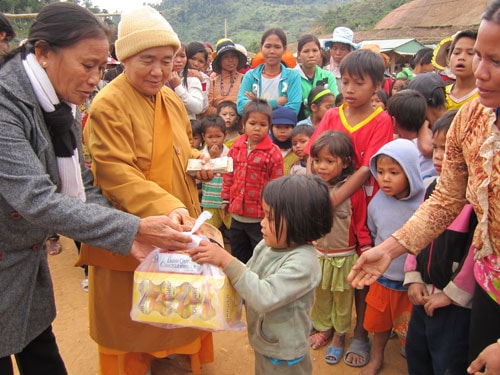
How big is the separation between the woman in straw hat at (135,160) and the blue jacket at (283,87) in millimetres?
2297

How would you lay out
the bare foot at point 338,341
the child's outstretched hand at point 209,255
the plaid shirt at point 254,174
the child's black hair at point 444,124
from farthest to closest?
the plaid shirt at point 254,174, the bare foot at point 338,341, the child's black hair at point 444,124, the child's outstretched hand at point 209,255

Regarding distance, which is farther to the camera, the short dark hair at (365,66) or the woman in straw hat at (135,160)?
the short dark hair at (365,66)

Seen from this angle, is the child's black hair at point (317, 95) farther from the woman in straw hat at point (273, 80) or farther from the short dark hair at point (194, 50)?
the short dark hair at point (194, 50)

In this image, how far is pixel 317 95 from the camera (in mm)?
4957

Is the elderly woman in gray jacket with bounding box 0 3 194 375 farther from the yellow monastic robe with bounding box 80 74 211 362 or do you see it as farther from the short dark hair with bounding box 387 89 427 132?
the short dark hair with bounding box 387 89 427 132

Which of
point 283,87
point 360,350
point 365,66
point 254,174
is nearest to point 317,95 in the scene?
point 283,87

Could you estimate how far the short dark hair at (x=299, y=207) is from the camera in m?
1.95

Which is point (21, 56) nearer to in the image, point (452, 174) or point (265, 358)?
point (265, 358)

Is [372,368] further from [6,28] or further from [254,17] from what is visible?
[254,17]

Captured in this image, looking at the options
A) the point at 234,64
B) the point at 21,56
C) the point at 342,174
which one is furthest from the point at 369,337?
the point at 234,64

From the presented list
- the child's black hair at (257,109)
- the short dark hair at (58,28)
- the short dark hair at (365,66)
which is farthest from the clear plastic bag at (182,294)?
the child's black hair at (257,109)

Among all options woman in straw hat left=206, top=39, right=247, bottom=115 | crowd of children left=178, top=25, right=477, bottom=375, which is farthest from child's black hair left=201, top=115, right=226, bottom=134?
woman in straw hat left=206, top=39, right=247, bottom=115

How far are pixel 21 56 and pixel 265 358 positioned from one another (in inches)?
72.3

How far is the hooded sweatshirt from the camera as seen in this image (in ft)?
8.87
